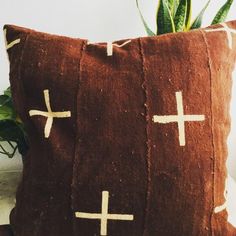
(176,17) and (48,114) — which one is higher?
(176,17)

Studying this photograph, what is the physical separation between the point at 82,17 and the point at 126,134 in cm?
44

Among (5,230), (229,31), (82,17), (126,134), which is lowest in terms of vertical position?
(5,230)

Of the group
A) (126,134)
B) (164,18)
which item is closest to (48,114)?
(126,134)

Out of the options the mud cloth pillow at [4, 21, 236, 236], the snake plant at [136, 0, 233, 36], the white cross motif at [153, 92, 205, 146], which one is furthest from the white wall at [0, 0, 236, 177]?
the white cross motif at [153, 92, 205, 146]

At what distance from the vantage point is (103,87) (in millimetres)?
511

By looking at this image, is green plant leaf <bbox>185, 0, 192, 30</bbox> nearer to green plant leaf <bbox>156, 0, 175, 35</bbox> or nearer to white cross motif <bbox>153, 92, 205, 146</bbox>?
green plant leaf <bbox>156, 0, 175, 35</bbox>

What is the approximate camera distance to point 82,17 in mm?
836

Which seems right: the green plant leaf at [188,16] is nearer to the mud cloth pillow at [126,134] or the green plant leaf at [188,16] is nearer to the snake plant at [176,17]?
the snake plant at [176,17]

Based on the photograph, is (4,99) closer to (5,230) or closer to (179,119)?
(5,230)

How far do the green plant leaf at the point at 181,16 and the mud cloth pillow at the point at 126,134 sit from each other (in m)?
0.21

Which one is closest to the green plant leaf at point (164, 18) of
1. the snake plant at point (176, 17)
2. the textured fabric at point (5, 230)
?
the snake plant at point (176, 17)

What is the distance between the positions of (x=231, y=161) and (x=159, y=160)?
615 mm

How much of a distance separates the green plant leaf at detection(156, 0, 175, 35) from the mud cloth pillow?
0.19 metres

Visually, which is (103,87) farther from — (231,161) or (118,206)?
(231,161)
